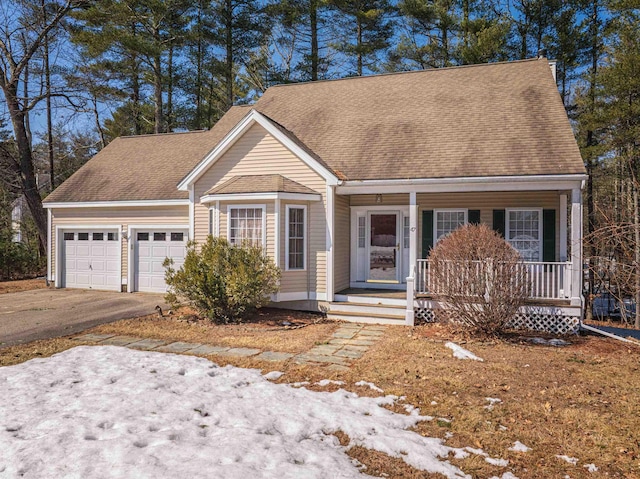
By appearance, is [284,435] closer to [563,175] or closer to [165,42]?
[563,175]

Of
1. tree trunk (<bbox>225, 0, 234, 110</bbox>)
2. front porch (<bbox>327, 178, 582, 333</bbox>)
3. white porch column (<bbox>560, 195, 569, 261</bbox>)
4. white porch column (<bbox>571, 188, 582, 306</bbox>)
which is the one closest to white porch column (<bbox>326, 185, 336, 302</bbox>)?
front porch (<bbox>327, 178, 582, 333</bbox>)

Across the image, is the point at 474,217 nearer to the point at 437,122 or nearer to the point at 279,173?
the point at 437,122

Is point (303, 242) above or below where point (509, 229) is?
below

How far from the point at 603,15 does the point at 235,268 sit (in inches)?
800

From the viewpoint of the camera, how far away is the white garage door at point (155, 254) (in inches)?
538

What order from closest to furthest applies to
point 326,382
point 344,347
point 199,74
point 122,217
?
point 326,382, point 344,347, point 122,217, point 199,74

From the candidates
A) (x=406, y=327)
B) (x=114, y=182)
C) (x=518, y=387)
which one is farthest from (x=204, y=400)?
(x=114, y=182)

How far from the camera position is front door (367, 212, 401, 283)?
1218 centimetres

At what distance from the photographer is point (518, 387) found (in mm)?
5836

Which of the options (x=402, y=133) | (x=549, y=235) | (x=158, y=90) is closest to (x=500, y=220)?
(x=549, y=235)

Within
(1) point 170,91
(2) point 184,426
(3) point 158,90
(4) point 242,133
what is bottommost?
(2) point 184,426

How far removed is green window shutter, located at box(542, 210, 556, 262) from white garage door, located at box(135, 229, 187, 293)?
1008 centimetres

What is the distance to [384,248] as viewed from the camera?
1225 cm

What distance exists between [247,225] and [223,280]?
1901mm
